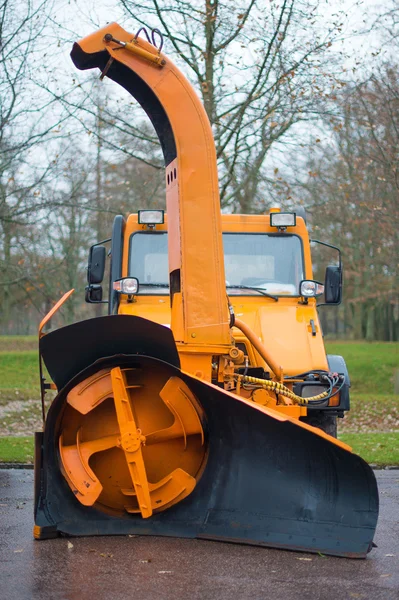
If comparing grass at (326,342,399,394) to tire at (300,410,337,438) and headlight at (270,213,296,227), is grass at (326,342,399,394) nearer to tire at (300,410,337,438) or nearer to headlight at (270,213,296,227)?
headlight at (270,213,296,227)

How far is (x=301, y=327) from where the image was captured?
827cm

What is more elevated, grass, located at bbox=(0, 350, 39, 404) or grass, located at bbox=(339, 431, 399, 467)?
grass, located at bbox=(339, 431, 399, 467)

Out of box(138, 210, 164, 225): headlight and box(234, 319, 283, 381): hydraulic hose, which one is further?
box(138, 210, 164, 225): headlight

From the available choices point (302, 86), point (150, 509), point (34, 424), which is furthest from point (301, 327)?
point (34, 424)

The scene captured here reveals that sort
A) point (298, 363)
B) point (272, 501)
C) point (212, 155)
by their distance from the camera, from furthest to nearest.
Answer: point (298, 363) < point (212, 155) < point (272, 501)

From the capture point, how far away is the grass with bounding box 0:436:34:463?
→ 450 inches

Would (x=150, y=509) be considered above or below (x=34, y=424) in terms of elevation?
above

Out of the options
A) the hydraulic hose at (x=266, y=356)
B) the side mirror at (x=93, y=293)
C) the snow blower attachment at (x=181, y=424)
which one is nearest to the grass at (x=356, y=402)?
the side mirror at (x=93, y=293)

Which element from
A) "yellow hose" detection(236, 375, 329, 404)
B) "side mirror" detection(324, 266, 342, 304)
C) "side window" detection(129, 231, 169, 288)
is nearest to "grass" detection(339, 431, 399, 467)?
"side mirror" detection(324, 266, 342, 304)

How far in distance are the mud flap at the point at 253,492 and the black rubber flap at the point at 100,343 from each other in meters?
0.08

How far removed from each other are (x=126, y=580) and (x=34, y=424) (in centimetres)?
1385

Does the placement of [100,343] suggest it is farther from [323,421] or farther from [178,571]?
[323,421]

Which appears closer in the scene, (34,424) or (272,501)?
(272,501)

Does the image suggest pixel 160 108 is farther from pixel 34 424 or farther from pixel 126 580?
pixel 34 424
